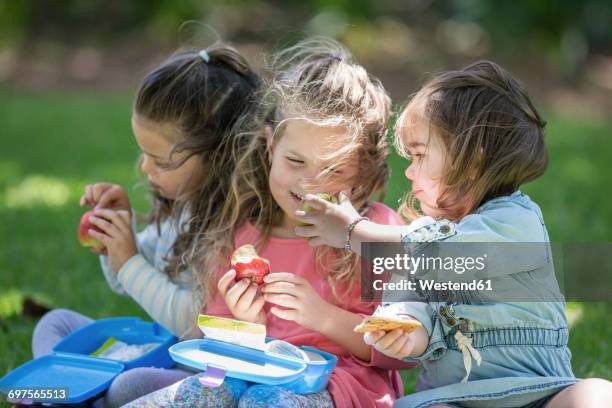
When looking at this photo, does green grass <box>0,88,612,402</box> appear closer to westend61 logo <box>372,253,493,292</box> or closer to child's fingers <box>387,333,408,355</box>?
westend61 logo <box>372,253,493,292</box>

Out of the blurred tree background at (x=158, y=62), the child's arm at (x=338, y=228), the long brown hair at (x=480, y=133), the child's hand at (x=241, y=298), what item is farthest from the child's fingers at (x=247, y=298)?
the blurred tree background at (x=158, y=62)

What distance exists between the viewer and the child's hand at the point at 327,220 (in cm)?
263

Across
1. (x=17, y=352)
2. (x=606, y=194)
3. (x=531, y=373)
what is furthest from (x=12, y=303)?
(x=606, y=194)

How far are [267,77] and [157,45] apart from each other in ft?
29.8

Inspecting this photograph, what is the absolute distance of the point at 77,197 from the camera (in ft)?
19.2

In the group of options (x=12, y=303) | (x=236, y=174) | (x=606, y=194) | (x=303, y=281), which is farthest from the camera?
(x=606, y=194)

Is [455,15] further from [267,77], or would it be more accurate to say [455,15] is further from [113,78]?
[267,77]

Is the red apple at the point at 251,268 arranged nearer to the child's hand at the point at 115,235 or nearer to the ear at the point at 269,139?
the ear at the point at 269,139

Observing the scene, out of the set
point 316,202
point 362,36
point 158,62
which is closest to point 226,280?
point 316,202

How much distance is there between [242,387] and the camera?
2.64m

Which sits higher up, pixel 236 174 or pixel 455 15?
pixel 455 15

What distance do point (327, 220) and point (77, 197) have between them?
11.7ft

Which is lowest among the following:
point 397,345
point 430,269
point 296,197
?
point 397,345

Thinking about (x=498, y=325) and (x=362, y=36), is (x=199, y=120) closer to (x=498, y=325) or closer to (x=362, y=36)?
(x=498, y=325)
